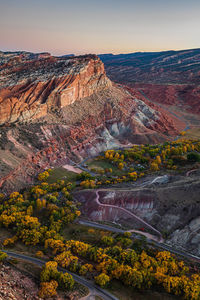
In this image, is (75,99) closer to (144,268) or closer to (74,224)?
(74,224)

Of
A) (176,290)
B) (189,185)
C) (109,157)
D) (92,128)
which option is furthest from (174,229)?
(92,128)

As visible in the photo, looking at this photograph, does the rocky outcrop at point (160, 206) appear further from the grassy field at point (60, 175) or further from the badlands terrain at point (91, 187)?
the grassy field at point (60, 175)

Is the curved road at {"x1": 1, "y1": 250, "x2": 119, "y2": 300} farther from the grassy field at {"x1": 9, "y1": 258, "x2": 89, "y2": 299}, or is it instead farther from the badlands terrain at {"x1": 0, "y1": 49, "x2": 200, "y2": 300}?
the grassy field at {"x1": 9, "y1": 258, "x2": 89, "y2": 299}

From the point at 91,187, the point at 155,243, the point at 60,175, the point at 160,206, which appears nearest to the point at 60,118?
the point at 60,175

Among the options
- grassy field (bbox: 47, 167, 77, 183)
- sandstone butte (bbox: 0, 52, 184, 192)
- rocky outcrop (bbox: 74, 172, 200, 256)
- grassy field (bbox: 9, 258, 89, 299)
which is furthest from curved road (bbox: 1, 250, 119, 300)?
grassy field (bbox: 47, 167, 77, 183)

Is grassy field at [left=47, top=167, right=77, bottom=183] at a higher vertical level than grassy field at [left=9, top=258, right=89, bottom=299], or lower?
higher

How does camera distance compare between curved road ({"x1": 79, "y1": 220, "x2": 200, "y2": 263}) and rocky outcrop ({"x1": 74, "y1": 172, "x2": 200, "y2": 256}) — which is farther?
rocky outcrop ({"x1": 74, "y1": 172, "x2": 200, "y2": 256})

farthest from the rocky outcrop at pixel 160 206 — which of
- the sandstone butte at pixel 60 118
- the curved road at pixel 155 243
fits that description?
the sandstone butte at pixel 60 118
